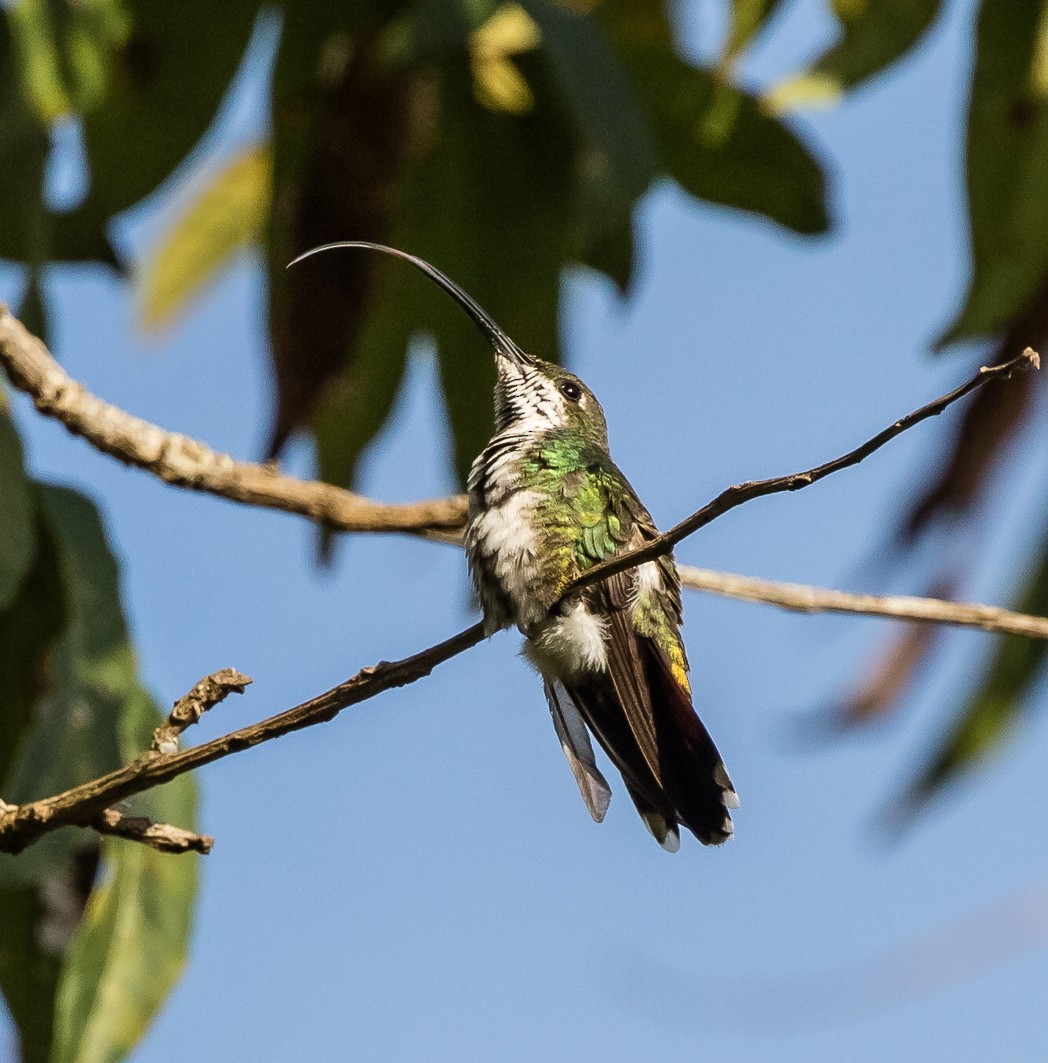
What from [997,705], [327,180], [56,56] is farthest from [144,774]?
[997,705]

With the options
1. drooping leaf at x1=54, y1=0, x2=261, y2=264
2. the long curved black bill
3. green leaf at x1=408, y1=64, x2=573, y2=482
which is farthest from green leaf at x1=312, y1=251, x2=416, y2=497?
drooping leaf at x1=54, y1=0, x2=261, y2=264

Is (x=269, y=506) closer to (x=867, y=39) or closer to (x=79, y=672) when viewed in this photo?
(x=79, y=672)

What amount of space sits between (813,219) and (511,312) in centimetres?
78

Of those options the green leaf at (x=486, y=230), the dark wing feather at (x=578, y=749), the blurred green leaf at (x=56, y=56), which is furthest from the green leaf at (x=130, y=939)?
the green leaf at (x=486, y=230)

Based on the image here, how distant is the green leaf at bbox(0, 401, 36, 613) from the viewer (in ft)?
9.12

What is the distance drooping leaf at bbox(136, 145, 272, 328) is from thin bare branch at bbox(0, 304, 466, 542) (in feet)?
8.01

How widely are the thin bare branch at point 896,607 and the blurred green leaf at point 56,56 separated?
1.65m

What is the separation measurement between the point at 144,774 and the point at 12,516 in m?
0.98

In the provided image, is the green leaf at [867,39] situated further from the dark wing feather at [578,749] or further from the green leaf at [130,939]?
the green leaf at [130,939]

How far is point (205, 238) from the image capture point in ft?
19.4

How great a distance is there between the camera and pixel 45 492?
10.2 ft

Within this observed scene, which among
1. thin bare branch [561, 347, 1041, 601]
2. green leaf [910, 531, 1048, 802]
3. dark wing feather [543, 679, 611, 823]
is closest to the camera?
thin bare branch [561, 347, 1041, 601]

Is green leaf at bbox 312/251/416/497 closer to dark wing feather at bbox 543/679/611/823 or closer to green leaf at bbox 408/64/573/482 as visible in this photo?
green leaf at bbox 408/64/573/482

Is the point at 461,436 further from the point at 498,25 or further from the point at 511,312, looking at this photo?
the point at 498,25
